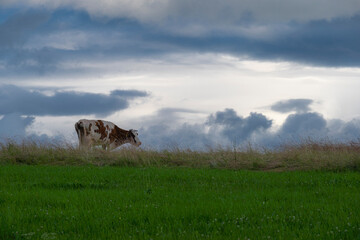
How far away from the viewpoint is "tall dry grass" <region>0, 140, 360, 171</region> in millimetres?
19141

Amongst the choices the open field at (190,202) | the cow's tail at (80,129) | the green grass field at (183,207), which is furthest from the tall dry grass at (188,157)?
the cow's tail at (80,129)

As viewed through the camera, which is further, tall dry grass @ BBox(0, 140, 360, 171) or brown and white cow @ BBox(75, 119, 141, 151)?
brown and white cow @ BBox(75, 119, 141, 151)

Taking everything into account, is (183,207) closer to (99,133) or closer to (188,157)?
(188,157)

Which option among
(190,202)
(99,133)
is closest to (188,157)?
(99,133)

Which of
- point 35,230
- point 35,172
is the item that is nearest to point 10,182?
point 35,172

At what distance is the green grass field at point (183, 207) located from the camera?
26.9 ft

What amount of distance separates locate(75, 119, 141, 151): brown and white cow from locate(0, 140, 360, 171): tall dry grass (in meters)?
4.87

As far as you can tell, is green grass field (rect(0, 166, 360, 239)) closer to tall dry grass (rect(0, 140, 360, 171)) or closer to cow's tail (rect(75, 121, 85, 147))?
tall dry grass (rect(0, 140, 360, 171))

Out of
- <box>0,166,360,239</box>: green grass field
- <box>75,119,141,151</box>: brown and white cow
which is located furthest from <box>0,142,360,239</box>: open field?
<box>75,119,141,151</box>: brown and white cow

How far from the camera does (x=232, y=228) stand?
8.35 meters

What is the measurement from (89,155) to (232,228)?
50.5ft

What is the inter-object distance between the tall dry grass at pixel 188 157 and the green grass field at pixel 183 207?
10.5ft

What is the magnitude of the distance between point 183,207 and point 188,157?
1241cm

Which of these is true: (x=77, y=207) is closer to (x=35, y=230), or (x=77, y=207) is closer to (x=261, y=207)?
(x=35, y=230)
